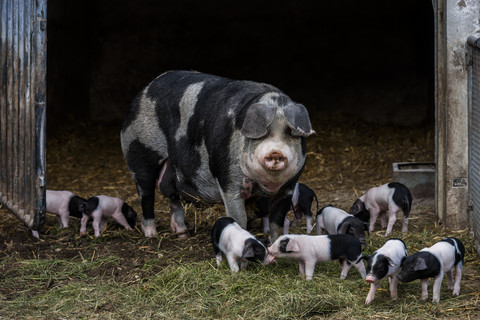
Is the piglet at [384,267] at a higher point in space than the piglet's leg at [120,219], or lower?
higher

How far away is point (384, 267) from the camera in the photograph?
4508 mm

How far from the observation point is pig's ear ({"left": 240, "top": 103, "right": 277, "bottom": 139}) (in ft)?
15.8

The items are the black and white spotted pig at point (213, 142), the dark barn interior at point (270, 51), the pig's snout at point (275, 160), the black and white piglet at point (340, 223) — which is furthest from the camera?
the dark barn interior at point (270, 51)

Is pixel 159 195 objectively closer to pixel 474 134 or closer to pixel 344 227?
pixel 344 227

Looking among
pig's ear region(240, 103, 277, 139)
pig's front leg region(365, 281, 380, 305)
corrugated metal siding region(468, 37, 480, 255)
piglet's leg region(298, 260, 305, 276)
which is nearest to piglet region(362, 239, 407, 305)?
pig's front leg region(365, 281, 380, 305)

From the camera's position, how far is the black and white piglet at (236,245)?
4910mm

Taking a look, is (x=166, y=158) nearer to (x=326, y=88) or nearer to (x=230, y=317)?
(x=230, y=317)

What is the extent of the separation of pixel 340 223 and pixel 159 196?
125 inches

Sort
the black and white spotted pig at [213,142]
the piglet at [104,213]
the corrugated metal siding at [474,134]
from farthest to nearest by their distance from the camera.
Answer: the piglet at [104,213]
the corrugated metal siding at [474,134]
the black and white spotted pig at [213,142]

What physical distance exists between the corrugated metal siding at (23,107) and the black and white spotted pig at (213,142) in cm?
95

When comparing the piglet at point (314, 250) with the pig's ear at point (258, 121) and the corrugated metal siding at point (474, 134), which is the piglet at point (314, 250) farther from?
the corrugated metal siding at point (474, 134)

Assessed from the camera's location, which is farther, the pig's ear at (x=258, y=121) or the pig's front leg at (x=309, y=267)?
the pig's front leg at (x=309, y=267)

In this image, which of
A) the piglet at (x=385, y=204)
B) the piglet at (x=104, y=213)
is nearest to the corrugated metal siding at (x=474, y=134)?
the piglet at (x=385, y=204)

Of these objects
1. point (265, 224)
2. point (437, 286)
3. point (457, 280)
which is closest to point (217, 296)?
point (437, 286)
